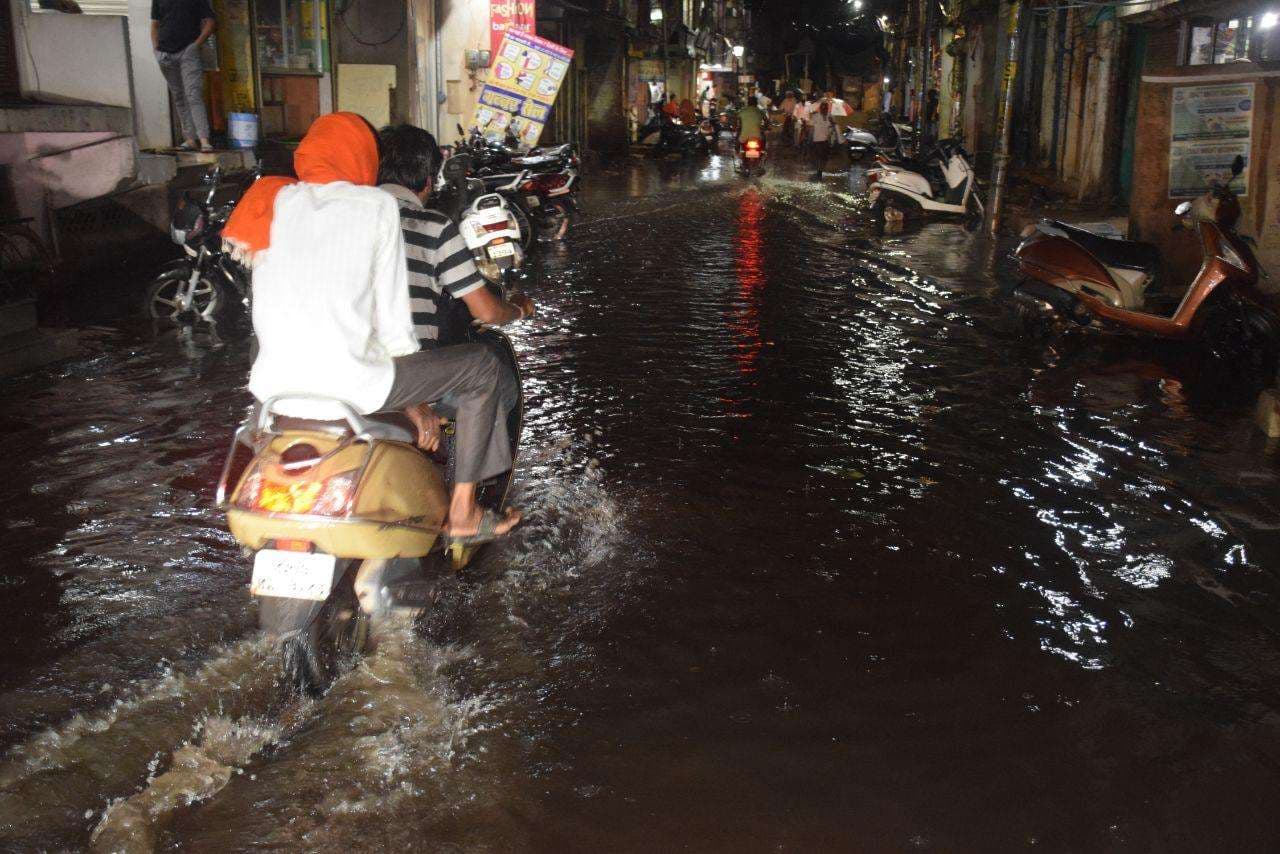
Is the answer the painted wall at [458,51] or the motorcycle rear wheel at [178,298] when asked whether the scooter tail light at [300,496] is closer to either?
the motorcycle rear wheel at [178,298]

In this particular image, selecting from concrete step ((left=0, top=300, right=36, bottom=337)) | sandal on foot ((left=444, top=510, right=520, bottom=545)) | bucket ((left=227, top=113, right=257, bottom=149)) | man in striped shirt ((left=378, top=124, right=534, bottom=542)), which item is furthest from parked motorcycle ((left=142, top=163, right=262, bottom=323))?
sandal on foot ((left=444, top=510, right=520, bottom=545))

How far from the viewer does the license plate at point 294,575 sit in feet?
10.7

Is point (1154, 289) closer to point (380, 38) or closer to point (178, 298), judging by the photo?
point (178, 298)

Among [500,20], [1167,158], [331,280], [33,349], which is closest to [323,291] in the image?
[331,280]

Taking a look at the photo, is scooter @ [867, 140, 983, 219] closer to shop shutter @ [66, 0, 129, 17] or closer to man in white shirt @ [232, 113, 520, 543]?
shop shutter @ [66, 0, 129, 17]

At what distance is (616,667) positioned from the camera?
3.95 m

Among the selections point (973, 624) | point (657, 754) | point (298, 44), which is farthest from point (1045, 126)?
point (657, 754)

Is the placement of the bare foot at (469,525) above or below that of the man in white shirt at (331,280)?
below

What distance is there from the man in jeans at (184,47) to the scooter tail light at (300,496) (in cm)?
1130

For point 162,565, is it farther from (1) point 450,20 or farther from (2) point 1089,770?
(1) point 450,20

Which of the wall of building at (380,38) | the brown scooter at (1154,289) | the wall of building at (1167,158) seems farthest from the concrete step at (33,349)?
the wall of building at (380,38)

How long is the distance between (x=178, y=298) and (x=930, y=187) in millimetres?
12980

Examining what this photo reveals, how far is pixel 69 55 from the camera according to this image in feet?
40.6

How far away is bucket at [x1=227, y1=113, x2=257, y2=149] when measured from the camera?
14.2 m
